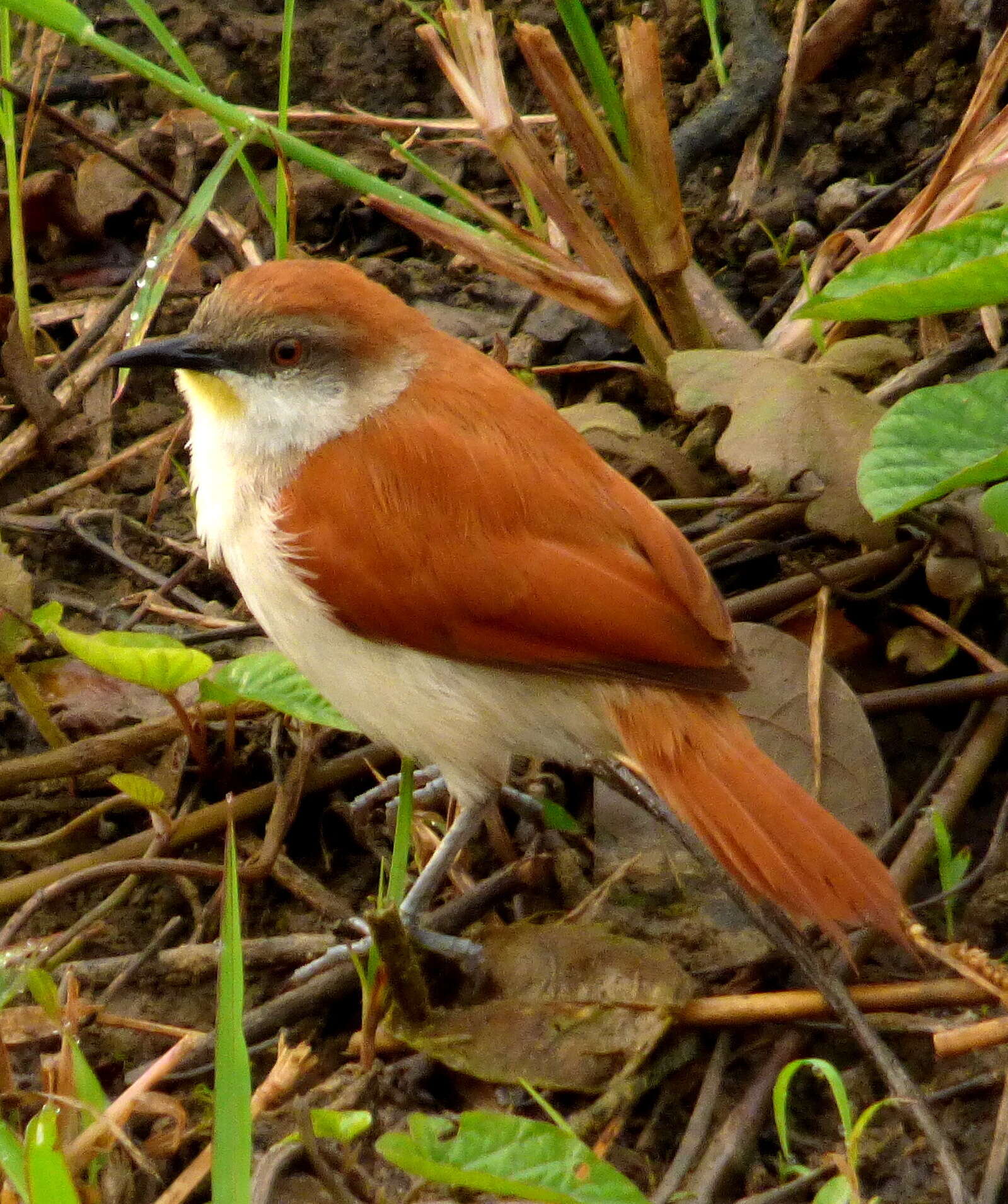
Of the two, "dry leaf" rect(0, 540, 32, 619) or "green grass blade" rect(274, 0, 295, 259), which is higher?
"green grass blade" rect(274, 0, 295, 259)

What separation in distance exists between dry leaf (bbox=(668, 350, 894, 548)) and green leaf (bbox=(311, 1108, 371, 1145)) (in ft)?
6.09

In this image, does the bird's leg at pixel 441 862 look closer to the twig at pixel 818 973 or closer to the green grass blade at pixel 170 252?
the twig at pixel 818 973

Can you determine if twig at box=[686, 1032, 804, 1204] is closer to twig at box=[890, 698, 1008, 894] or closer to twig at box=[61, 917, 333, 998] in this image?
twig at box=[890, 698, 1008, 894]

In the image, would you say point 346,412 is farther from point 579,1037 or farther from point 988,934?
point 988,934

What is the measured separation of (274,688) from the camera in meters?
3.49

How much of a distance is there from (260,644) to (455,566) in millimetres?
1121

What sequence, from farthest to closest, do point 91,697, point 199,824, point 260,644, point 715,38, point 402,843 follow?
point 715,38
point 260,644
point 91,697
point 199,824
point 402,843

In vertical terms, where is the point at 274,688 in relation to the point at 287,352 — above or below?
below

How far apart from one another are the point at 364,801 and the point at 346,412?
975 millimetres

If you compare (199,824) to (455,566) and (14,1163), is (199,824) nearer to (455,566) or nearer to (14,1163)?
(455,566)

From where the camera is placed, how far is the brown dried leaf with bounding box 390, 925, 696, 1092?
303 centimetres

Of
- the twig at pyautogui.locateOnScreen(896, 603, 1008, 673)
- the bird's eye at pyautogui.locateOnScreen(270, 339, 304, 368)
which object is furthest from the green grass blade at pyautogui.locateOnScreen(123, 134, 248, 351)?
the twig at pyautogui.locateOnScreen(896, 603, 1008, 673)

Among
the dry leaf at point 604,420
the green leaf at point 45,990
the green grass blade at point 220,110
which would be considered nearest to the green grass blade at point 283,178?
the green grass blade at point 220,110

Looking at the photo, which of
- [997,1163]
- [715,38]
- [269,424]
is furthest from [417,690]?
[715,38]
